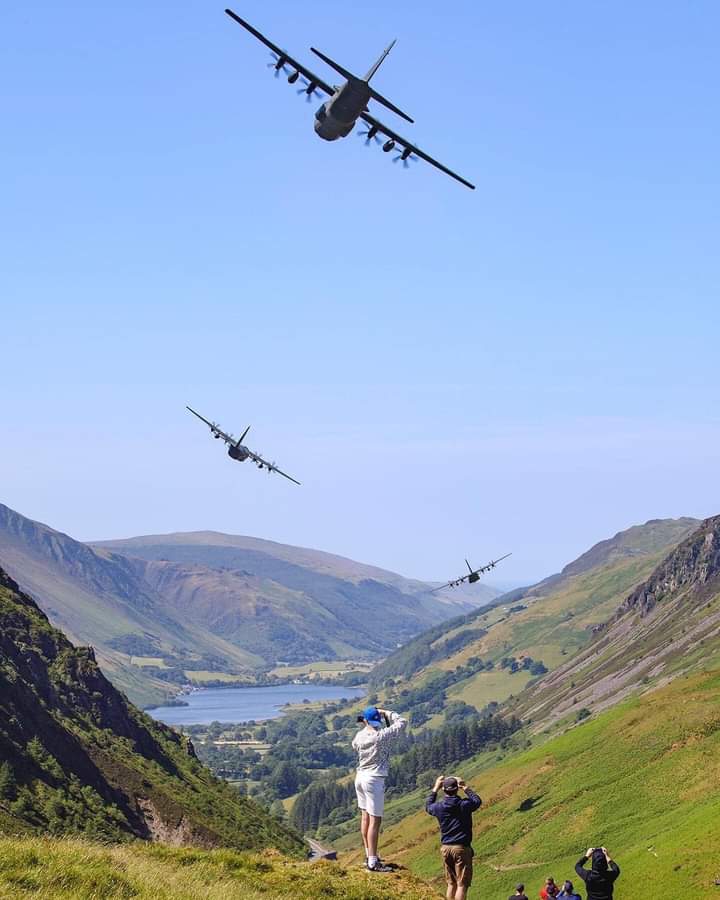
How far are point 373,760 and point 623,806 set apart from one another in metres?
93.9

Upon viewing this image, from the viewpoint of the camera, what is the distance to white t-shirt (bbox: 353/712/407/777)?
2459cm

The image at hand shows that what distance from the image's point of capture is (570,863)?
99.7 m

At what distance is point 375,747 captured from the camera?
80.5 ft

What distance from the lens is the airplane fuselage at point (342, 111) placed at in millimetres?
53750

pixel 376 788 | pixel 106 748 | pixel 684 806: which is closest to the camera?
pixel 376 788

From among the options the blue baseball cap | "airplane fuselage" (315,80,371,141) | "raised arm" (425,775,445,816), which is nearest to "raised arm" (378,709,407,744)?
the blue baseball cap

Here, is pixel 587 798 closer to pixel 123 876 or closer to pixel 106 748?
pixel 106 748

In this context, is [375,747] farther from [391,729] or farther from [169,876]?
[169,876]

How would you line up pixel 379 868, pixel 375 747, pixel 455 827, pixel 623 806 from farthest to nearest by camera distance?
pixel 623 806, pixel 379 868, pixel 375 747, pixel 455 827

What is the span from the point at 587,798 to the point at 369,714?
345 feet

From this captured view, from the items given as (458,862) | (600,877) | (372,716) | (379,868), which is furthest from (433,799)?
(379,868)

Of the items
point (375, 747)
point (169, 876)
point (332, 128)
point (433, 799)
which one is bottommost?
point (169, 876)

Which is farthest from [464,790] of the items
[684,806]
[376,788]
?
[684,806]

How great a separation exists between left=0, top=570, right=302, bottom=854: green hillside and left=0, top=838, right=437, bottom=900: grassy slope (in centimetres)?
6380
